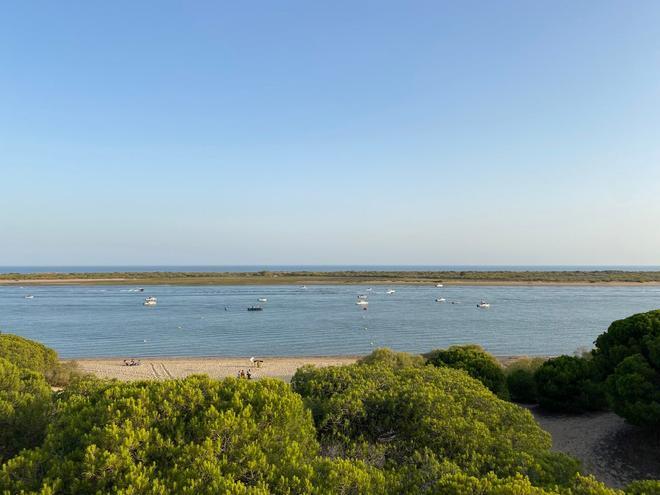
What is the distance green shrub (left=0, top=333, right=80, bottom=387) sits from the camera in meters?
16.3

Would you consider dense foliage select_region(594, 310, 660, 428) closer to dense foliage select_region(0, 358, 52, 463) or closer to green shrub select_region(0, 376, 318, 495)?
green shrub select_region(0, 376, 318, 495)

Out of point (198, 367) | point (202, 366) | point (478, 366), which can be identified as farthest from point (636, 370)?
point (202, 366)

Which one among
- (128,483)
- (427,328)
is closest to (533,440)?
(128,483)

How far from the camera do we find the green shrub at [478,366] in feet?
56.5

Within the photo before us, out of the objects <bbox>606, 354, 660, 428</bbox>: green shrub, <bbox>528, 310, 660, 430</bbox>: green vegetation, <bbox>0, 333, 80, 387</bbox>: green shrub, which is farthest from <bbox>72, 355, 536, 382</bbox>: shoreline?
<bbox>606, 354, 660, 428</bbox>: green shrub

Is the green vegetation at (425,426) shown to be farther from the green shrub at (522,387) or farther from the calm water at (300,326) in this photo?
the calm water at (300,326)

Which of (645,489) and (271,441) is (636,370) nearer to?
(645,489)

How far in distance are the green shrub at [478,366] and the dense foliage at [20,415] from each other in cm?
1355

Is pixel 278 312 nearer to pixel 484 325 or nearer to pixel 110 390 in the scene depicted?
pixel 484 325

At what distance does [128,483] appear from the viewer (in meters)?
5.10

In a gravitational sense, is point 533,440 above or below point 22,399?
below

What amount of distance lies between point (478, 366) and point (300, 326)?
111 ft

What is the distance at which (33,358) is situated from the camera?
17.9 m

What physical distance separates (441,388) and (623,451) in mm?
8298
